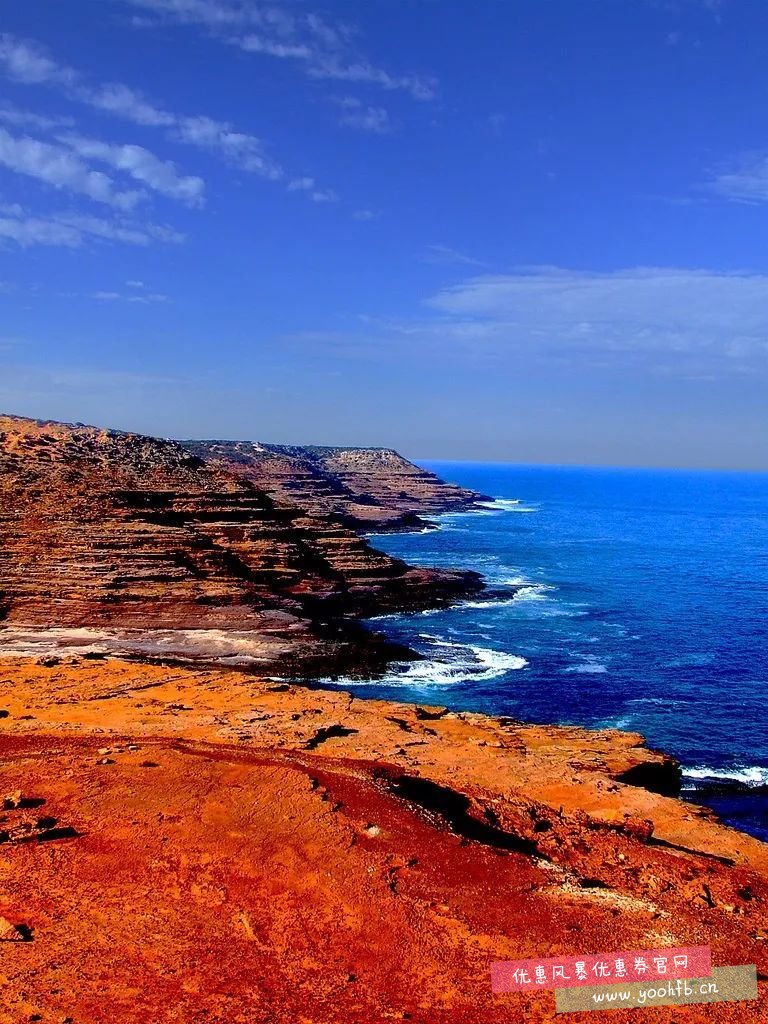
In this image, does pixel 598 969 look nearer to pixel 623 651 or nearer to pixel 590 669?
pixel 590 669

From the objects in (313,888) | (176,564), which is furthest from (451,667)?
(313,888)

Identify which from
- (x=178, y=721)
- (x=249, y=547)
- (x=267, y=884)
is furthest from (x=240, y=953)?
(x=249, y=547)

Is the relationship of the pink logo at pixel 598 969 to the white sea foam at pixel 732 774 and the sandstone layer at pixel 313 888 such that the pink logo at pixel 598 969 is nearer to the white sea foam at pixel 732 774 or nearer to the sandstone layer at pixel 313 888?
the sandstone layer at pixel 313 888

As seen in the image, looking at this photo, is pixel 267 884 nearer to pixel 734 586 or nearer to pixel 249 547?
pixel 249 547

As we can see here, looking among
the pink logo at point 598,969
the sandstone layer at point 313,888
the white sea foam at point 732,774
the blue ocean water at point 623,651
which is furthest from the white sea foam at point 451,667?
the pink logo at point 598,969

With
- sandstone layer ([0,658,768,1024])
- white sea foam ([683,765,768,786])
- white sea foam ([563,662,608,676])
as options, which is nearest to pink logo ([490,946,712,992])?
sandstone layer ([0,658,768,1024])
